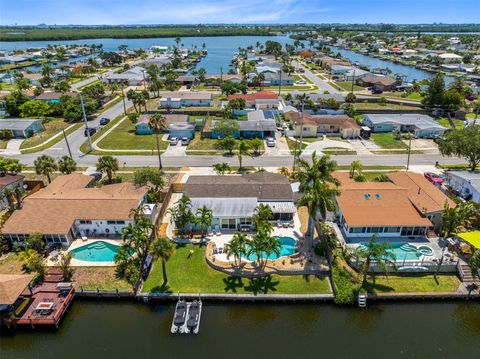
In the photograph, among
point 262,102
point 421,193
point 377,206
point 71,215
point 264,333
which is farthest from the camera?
point 262,102

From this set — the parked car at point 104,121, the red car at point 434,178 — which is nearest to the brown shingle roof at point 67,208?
the parked car at point 104,121

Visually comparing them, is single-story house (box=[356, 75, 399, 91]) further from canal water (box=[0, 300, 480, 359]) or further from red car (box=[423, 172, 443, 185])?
canal water (box=[0, 300, 480, 359])

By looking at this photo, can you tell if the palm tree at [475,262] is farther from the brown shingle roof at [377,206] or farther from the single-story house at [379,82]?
the single-story house at [379,82]

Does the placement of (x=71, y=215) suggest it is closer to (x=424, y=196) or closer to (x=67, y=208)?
(x=67, y=208)

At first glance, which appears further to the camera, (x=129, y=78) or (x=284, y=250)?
(x=129, y=78)

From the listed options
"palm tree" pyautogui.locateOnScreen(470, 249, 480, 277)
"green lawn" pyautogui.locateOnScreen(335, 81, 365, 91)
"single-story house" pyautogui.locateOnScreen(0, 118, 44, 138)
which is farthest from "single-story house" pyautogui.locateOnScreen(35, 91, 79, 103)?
"palm tree" pyautogui.locateOnScreen(470, 249, 480, 277)

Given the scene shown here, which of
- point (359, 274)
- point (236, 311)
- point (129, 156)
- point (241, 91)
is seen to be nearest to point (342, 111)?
point (241, 91)

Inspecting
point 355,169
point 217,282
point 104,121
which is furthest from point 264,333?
point 104,121
